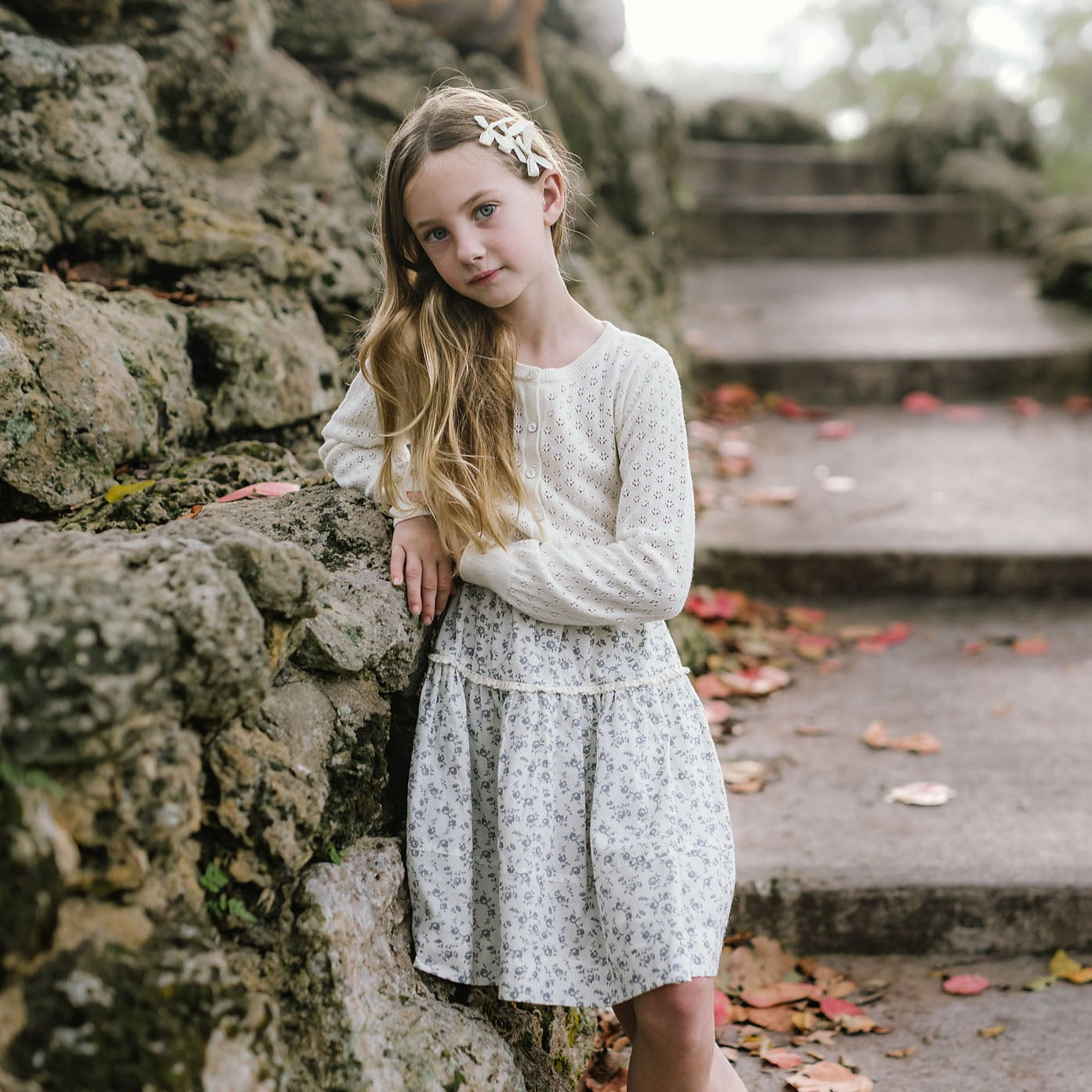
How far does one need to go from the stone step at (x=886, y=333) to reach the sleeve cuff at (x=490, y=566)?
3.72 metres

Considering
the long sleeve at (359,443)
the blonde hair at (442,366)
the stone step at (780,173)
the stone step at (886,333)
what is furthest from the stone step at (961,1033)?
the stone step at (780,173)

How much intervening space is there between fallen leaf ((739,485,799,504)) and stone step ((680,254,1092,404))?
1.12 metres

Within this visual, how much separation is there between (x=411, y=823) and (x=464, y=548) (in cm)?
48

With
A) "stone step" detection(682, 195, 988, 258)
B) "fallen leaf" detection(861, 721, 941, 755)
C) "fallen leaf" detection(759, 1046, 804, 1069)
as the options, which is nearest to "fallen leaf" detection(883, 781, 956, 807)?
"fallen leaf" detection(861, 721, 941, 755)

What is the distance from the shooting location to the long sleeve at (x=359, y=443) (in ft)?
6.78

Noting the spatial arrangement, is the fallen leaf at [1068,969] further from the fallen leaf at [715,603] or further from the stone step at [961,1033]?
the fallen leaf at [715,603]

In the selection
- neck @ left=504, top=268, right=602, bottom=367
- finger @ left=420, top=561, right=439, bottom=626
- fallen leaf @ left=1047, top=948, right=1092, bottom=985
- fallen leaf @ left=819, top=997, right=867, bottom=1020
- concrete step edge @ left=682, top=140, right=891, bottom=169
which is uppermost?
concrete step edge @ left=682, top=140, right=891, bottom=169

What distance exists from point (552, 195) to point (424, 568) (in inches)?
29.7

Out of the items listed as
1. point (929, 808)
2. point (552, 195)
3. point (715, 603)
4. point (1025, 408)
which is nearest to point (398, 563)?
point (552, 195)

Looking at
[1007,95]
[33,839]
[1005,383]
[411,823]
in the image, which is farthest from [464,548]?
[1007,95]

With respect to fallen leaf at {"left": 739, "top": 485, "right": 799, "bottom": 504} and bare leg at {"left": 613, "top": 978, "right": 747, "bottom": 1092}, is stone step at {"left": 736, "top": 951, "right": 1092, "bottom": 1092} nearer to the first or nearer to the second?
bare leg at {"left": 613, "top": 978, "right": 747, "bottom": 1092}

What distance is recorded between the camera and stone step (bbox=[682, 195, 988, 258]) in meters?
7.23

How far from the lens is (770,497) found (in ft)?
14.5

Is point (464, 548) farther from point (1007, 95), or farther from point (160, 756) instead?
point (1007, 95)
